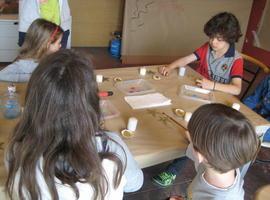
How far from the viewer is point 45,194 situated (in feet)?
2.37

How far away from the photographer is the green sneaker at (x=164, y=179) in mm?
1770

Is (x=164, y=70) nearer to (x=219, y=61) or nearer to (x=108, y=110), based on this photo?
(x=219, y=61)

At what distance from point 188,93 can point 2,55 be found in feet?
7.81

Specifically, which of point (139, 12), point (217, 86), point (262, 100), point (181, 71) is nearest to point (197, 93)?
point (217, 86)

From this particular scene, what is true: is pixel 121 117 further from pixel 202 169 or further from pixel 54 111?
pixel 54 111

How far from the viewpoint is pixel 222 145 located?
816 millimetres

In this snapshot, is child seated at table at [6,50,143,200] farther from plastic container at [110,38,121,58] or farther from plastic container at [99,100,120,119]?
plastic container at [110,38,121,58]

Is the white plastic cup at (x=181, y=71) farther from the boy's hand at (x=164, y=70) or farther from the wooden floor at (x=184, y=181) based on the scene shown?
the wooden floor at (x=184, y=181)

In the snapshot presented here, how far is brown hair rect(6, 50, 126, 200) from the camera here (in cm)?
68

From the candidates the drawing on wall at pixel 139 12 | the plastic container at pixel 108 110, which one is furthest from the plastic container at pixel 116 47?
the plastic container at pixel 108 110

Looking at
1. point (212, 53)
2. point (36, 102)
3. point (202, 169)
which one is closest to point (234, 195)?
point (202, 169)

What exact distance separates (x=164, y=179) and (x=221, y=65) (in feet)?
2.62

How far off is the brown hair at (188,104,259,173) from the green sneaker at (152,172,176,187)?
94 cm

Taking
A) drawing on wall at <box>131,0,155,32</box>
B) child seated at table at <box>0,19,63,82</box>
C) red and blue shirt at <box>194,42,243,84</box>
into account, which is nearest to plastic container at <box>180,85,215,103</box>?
red and blue shirt at <box>194,42,243,84</box>
